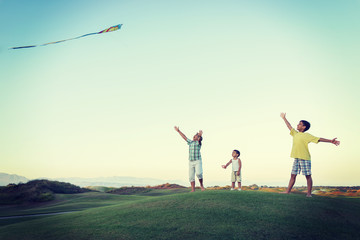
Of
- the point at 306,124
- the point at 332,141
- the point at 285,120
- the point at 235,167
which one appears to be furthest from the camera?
the point at 235,167

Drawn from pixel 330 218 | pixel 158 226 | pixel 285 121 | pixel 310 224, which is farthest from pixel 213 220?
pixel 285 121

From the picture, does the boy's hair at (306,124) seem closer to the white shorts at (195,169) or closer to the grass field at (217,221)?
the grass field at (217,221)

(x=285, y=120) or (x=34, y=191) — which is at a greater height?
(x=285, y=120)

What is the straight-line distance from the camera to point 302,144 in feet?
41.9

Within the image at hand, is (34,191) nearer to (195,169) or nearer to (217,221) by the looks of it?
(195,169)

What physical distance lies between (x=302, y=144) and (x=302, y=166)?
960 millimetres

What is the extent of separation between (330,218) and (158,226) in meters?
6.04

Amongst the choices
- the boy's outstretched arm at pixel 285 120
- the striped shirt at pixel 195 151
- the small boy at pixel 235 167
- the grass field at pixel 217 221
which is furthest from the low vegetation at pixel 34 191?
the boy's outstretched arm at pixel 285 120

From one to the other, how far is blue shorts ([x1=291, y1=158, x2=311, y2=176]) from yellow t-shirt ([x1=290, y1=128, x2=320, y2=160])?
0.58ft

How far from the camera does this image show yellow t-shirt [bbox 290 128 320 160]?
1260 centimetres

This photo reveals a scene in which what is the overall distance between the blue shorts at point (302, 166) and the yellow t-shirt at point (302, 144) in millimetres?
176

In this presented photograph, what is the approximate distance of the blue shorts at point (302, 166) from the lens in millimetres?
12547

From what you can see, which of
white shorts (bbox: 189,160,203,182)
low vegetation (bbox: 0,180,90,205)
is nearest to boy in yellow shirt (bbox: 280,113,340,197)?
white shorts (bbox: 189,160,203,182)

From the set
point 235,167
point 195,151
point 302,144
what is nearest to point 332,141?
point 302,144
